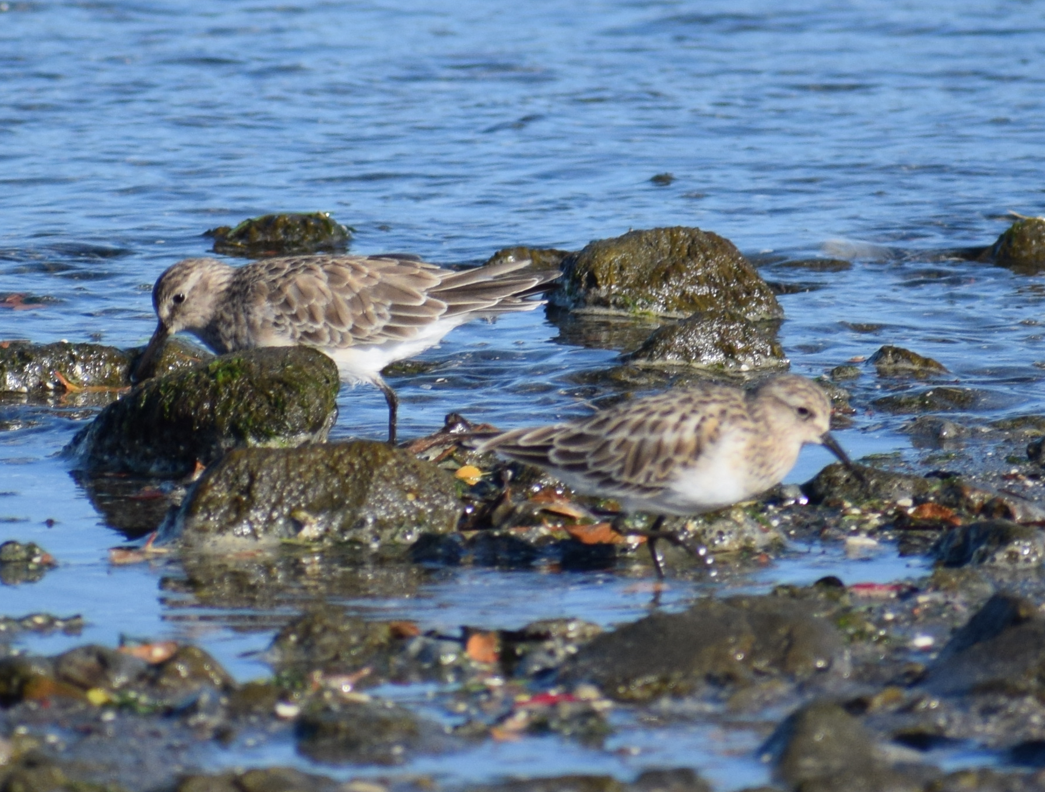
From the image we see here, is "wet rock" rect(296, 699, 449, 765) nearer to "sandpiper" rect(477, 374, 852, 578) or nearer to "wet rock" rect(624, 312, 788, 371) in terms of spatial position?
"sandpiper" rect(477, 374, 852, 578)

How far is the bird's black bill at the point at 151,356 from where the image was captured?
31.8ft

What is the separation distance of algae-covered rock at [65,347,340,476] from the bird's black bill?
1162 millimetres

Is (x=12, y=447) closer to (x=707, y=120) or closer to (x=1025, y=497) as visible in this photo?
(x=1025, y=497)

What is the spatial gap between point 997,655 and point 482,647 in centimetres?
182

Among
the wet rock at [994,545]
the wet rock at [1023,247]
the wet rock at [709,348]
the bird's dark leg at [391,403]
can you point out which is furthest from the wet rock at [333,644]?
the wet rock at [1023,247]

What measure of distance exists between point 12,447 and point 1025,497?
224 inches

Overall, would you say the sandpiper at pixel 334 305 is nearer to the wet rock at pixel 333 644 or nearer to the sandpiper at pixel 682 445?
the sandpiper at pixel 682 445

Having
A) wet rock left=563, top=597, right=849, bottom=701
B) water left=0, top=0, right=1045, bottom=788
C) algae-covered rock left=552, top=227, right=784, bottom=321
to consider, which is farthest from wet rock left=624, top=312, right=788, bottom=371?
wet rock left=563, top=597, right=849, bottom=701

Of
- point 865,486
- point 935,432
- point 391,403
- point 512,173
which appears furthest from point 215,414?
point 512,173

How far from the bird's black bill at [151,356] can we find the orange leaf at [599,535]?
143 inches

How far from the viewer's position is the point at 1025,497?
766 centimetres

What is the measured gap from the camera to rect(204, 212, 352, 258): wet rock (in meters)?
14.4

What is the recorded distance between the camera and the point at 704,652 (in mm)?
5332

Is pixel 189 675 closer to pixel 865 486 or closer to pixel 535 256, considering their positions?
pixel 865 486
